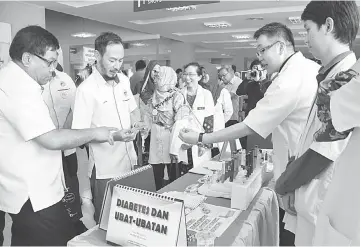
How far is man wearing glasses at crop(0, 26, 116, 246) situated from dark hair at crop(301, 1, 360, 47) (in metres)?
1.15

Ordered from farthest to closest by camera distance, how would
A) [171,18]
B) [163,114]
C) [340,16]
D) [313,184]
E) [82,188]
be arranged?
[171,18], [163,114], [82,188], [313,184], [340,16]

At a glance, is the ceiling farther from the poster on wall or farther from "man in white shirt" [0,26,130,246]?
"man in white shirt" [0,26,130,246]

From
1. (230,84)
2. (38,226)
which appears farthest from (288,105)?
(230,84)

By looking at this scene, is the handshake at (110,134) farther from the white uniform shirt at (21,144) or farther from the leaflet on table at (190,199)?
the leaflet on table at (190,199)

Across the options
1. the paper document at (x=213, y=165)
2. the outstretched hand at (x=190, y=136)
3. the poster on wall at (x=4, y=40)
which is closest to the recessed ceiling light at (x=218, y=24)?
the poster on wall at (x=4, y=40)

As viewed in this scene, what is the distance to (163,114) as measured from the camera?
10.5 feet

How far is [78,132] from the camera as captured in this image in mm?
1574

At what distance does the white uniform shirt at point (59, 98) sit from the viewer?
253 cm

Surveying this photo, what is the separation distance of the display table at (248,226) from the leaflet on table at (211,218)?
4 centimetres

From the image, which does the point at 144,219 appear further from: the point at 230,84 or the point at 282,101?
the point at 230,84

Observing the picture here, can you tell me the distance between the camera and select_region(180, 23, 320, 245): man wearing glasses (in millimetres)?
1523

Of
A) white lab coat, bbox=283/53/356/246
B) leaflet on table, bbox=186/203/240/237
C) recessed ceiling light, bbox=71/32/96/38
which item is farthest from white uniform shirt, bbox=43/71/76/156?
recessed ceiling light, bbox=71/32/96/38

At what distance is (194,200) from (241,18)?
675cm

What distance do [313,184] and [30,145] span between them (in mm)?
1191
